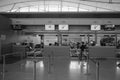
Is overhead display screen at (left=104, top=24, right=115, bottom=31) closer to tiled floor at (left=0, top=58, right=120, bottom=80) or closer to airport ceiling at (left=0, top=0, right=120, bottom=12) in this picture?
tiled floor at (left=0, top=58, right=120, bottom=80)

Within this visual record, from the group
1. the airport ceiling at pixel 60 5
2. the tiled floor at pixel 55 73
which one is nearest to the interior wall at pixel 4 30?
the tiled floor at pixel 55 73

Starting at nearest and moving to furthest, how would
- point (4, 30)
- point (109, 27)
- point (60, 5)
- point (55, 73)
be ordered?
point (55, 73), point (4, 30), point (109, 27), point (60, 5)

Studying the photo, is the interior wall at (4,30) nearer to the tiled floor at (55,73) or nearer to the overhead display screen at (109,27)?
the tiled floor at (55,73)

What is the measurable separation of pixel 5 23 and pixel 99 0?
12.5 m

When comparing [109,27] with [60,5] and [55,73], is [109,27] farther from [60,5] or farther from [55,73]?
[60,5]

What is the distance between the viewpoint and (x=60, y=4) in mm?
21375

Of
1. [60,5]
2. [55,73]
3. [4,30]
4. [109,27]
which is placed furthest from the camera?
[60,5]

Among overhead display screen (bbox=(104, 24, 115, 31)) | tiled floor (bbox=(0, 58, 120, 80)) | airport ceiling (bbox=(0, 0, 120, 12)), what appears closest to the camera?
tiled floor (bbox=(0, 58, 120, 80))

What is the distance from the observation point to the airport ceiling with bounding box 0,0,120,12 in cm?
1863

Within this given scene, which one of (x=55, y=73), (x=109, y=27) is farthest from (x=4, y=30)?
(x=109, y=27)

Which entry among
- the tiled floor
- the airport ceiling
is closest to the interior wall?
the tiled floor

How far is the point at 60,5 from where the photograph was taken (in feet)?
71.0

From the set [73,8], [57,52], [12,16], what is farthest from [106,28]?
[73,8]

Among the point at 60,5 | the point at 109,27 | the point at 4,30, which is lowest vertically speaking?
the point at 4,30
